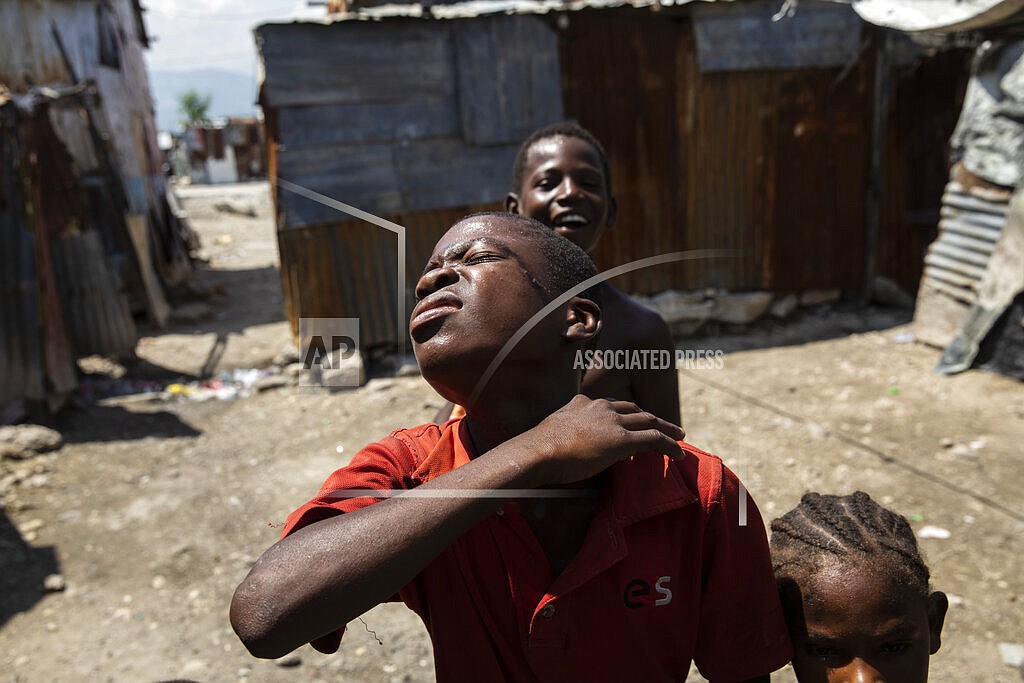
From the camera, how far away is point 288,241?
20.9 feet

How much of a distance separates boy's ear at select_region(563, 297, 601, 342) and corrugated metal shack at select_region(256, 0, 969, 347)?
547cm

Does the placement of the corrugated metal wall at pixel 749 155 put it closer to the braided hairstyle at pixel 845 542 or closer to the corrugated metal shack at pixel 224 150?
the braided hairstyle at pixel 845 542

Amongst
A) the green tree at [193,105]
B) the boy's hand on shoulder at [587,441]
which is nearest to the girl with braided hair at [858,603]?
the boy's hand on shoulder at [587,441]

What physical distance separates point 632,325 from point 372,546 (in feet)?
3.88

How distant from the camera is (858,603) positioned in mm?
1275

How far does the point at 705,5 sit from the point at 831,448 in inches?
169

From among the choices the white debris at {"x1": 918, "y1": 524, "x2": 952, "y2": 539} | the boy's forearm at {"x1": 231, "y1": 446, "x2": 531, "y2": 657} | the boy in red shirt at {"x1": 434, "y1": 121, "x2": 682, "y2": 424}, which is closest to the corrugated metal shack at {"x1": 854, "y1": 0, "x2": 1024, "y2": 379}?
the white debris at {"x1": 918, "y1": 524, "x2": 952, "y2": 539}

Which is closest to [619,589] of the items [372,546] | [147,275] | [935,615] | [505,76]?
[372,546]

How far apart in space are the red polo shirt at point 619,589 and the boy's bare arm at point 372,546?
0.34 ft

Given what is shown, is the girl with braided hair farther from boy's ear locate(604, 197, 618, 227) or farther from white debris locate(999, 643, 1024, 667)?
white debris locate(999, 643, 1024, 667)

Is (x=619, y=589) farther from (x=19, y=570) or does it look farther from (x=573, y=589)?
(x=19, y=570)

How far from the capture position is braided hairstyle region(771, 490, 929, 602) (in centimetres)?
131

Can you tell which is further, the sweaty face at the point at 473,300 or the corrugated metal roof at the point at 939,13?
the corrugated metal roof at the point at 939,13

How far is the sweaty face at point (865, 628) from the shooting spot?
1275 millimetres
